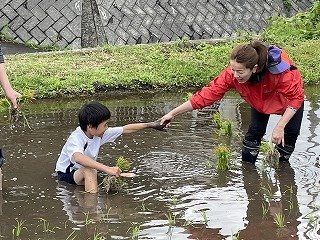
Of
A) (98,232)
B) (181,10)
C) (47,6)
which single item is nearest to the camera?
(98,232)

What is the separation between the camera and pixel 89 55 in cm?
1080

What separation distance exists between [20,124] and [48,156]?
113 centimetres

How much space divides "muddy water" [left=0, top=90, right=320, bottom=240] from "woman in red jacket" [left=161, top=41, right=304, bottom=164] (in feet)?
1.60

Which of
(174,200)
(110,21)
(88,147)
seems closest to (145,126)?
(88,147)

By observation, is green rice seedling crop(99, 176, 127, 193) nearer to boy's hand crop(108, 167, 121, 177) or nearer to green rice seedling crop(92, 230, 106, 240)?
boy's hand crop(108, 167, 121, 177)

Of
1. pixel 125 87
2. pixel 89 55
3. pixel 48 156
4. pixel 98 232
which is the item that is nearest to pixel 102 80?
pixel 125 87

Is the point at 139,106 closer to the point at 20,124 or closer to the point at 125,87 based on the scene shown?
the point at 125,87

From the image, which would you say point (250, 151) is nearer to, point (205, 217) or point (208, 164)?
point (208, 164)

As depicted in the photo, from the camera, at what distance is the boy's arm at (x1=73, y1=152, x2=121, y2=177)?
18.8 feet

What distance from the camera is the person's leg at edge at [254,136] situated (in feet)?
21.9

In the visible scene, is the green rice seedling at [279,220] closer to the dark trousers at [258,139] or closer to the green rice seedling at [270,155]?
the green rice seedling at [270,155]

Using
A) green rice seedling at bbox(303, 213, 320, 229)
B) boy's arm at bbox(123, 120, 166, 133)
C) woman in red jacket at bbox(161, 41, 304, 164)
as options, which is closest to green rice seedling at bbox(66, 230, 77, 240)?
boy's arm at bbox(123, 120, 166, 133)

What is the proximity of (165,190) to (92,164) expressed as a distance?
63 cm

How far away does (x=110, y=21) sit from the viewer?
13.5m
